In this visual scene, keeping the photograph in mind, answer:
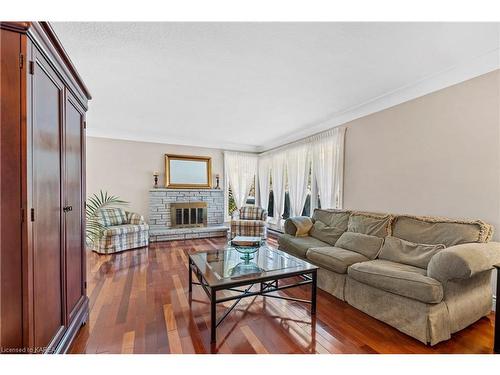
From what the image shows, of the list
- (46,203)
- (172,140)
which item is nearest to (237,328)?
(46,203)

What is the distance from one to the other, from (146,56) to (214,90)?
0.90 meters

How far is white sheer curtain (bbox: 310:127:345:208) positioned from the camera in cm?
373

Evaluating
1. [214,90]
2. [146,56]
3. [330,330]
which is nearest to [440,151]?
[330,330]

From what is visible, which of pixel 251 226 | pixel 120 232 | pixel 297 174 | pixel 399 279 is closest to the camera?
pixel 399 279

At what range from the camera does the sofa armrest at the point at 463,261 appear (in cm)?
163

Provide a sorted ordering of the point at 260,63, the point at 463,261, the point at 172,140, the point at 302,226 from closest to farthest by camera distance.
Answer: the point at 463,261 → the point at 260,63 → the point at 302,226 → the point at 172,140

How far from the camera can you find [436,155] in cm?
252

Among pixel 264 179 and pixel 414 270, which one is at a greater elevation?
pixel 264 179

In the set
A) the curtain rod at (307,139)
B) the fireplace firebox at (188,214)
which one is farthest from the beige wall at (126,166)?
the curtain rod at (307,139)

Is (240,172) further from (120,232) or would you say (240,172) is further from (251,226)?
(120,232)

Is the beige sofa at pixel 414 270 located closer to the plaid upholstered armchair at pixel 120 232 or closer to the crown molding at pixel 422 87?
the crown molding at pixel 422 87

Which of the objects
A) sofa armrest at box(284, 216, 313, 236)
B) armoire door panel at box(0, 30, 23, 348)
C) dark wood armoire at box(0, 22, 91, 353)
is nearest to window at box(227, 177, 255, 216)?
→ sofa armrest at box(284, 216, 313, 236)

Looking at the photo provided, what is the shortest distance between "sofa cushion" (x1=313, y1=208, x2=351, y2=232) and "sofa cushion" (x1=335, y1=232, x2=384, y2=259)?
13.3 inches

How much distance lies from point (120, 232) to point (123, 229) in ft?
0.25
